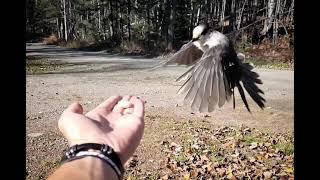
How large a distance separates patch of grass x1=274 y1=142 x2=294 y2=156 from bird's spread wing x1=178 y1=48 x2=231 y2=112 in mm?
2273

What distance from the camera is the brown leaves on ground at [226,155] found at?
423cm

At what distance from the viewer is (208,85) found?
2.75 metres

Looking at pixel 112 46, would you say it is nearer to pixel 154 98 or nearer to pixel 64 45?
pixel 64 45

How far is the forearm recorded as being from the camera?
1.27 meters

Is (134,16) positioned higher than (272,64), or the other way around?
(134,16)

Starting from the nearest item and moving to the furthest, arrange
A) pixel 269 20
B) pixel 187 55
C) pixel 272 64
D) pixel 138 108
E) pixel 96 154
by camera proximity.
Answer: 1. pixel 96 154
2. pixel 138 108
3. pixel 269 20
4. pixel 187 55
5. pixel 272 64

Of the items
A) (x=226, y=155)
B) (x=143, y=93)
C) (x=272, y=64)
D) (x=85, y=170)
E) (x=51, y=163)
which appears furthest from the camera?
(x=272, y=64)

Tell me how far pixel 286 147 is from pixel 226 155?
2.20 feet

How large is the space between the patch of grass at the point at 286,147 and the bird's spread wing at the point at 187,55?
7.10ft

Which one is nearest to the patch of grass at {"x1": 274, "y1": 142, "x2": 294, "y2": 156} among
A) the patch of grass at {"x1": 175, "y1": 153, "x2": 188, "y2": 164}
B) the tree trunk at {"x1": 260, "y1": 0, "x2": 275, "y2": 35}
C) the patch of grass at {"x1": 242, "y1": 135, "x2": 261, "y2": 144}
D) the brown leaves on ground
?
the brown leaves on ground

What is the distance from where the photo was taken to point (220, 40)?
9.06ft

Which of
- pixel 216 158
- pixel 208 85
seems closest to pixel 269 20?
pixel 208 85

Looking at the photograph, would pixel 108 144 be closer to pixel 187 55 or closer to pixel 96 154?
pixel 96 154

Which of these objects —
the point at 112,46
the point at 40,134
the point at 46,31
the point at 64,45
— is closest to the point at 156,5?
the point at 112,46
